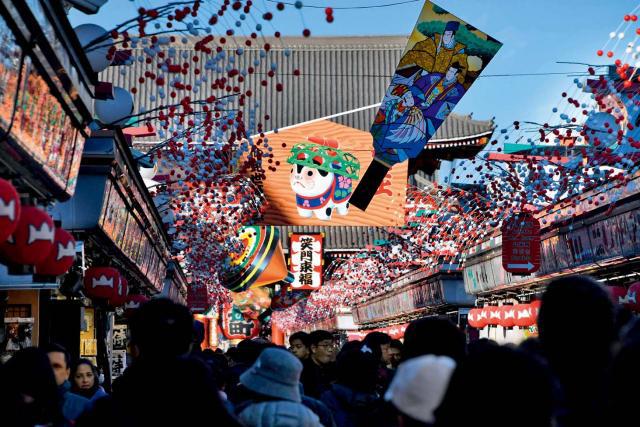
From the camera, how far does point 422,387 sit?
319cm

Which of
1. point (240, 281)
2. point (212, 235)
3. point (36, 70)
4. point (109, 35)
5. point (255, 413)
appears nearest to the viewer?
point (255, 413)

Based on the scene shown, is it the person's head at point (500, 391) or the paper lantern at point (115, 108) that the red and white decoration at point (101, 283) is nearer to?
the paper lantern at point (115, 108)

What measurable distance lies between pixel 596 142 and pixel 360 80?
2607 cm

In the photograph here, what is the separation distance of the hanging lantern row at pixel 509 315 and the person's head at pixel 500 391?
15173mm

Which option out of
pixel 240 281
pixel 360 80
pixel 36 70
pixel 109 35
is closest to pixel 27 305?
pixel 109 35

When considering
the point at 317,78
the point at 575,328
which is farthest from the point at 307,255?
the point at 575,328

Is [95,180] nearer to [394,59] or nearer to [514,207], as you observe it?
[514,207]

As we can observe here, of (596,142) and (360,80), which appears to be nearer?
(596,142)

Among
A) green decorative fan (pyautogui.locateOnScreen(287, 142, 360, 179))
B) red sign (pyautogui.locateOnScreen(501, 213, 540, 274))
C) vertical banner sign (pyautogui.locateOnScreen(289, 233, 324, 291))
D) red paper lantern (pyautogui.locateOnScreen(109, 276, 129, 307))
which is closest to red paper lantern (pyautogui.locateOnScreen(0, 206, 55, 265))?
red paper lantern (pyautogui.locateOnScreen(109, 276, 129, 307))

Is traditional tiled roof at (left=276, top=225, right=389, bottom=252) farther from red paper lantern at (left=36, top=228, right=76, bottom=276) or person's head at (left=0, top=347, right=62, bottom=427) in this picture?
person's head at (left=0, top=347, right=62, bottom=427)

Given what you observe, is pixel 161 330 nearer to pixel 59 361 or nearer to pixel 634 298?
pixel 59 361

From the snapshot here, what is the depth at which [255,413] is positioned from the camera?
4844mm

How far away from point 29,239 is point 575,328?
4115mm

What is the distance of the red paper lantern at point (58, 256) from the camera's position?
764cm
